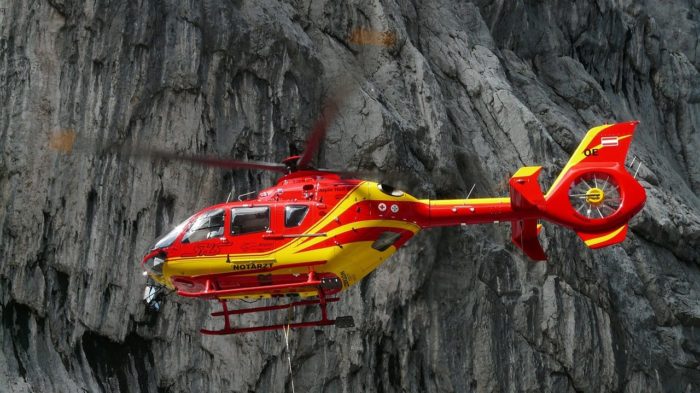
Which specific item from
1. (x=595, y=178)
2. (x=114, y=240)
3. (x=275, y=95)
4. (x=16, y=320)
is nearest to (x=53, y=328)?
(x=16, y=320)

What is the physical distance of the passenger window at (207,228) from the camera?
13656 millimetres

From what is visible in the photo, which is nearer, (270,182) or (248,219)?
(248,219)

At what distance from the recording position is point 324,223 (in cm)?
1355

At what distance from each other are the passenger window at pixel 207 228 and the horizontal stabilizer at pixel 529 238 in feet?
14.6

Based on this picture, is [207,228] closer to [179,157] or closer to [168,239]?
[168,239]

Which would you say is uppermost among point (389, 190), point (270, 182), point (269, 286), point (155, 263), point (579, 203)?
point (270, 182)

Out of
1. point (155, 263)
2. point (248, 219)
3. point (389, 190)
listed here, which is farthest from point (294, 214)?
point (155, 263)

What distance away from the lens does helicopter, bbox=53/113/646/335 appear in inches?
529

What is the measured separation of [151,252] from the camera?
544 inches

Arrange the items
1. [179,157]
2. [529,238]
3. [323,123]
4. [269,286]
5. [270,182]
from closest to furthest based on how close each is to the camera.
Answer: [323,123], [179,157], [269,286], [529,238], [270,182]

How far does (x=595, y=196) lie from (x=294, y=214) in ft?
14.0

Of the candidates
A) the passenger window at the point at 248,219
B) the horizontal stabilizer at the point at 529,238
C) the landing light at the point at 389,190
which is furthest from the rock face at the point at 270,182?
the landing light at the point at 389,190

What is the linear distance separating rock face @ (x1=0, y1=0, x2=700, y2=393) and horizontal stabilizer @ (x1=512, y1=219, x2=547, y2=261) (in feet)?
12.2

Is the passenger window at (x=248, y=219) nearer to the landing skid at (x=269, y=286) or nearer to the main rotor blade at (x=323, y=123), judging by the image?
the landing skid at (x=269, y=286)
